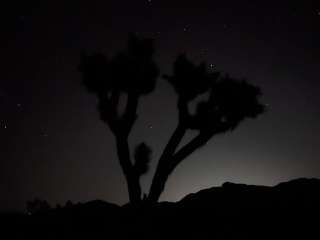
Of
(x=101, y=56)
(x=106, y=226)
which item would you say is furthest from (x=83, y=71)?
(x=106, y=226)

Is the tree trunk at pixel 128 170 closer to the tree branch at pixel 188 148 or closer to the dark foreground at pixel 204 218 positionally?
the tree branch at pixel 188 148

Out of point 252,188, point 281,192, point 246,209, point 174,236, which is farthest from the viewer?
point 252,188

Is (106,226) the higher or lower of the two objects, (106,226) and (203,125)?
the lower

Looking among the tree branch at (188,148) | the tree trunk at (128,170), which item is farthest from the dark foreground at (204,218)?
the tree branch at (188,148)

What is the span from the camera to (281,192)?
30.0 ft

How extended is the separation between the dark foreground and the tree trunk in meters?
1.40

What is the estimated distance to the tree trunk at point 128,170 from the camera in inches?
467

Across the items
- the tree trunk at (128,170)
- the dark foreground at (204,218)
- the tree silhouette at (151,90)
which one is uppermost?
the tree silhouette at (151,90)

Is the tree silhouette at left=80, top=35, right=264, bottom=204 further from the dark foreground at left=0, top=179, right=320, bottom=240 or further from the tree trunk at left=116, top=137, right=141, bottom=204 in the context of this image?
the dark foreground at left=0, top=179, right=320, bottom=240

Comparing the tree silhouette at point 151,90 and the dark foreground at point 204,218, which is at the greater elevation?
the tree silhouette at point 151,90

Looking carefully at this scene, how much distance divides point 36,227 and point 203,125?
17.4 ft

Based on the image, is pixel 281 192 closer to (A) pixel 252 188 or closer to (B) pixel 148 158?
(A) pixel 252 188

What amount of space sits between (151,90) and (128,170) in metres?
2.53

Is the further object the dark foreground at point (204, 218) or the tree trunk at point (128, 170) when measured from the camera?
the tree trunk at point (128, 170)
